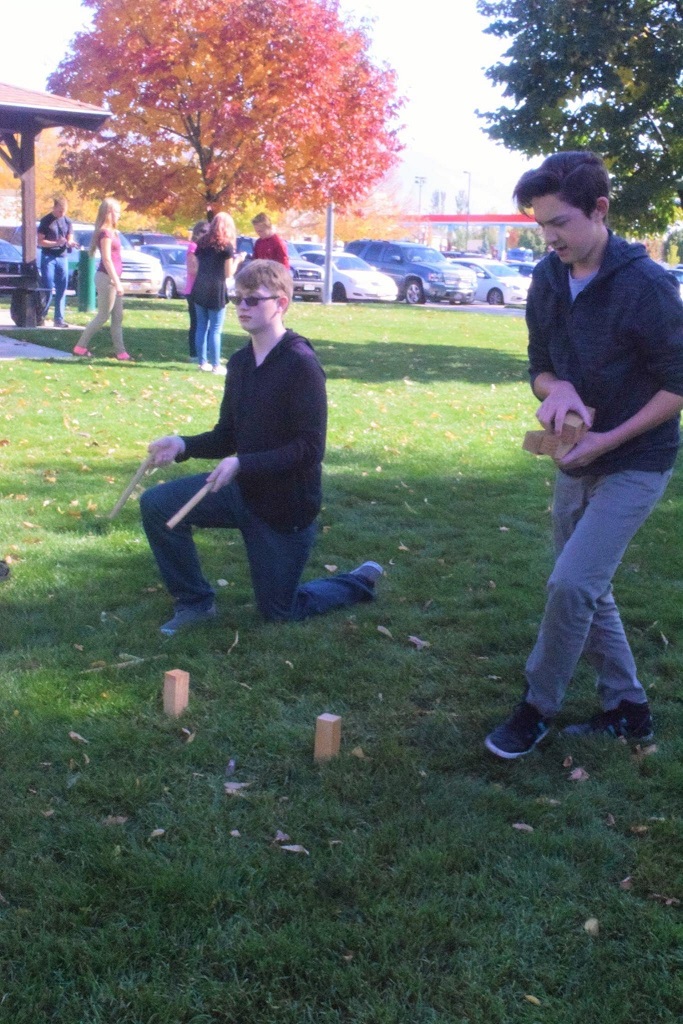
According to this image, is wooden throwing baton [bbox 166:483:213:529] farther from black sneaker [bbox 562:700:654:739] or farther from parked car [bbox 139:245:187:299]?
parked car [bbox 139:245:187:299]

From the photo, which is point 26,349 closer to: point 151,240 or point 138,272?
point 138,272

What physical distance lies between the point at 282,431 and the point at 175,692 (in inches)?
57.2

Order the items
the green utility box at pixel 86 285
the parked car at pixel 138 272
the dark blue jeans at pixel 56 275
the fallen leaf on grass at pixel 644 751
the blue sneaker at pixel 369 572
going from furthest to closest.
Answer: the parked car at pixel 138 272
the green utility box at pixel 86 285
the dark blue jeans at pixel 56 275
the blue sneaker at pixel 369 572
the fallen leaf on grass at pixel 644 751

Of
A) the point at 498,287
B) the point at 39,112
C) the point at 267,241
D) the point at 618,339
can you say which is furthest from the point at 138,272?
the point at 618,339

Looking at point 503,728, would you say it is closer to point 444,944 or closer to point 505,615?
point 444,944

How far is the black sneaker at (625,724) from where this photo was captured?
4.14m

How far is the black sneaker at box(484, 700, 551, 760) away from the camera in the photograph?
Result: 393 centimetres

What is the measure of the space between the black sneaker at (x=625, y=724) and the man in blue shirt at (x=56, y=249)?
582 inches

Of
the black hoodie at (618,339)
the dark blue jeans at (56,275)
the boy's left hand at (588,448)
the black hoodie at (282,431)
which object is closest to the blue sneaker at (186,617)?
the black hoodie at (282,431)

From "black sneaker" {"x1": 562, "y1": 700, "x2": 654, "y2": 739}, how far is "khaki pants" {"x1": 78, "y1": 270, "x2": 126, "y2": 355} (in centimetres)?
1018

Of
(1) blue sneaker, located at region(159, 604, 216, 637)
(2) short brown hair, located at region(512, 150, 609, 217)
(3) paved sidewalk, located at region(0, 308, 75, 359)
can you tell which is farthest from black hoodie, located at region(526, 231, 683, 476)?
(3) paved sidewalk, located at region(0, 308, 75, 359)

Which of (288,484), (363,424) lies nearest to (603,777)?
(288,484)

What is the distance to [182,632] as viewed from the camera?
5.02 m

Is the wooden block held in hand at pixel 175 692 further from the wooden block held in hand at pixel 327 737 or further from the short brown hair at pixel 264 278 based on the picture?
the short brown hair at pixel 264 278
